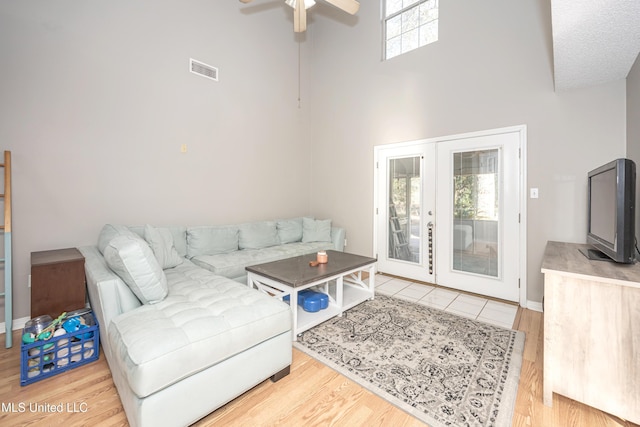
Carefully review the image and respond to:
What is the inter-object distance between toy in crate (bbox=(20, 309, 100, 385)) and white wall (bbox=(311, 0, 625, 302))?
3.47m

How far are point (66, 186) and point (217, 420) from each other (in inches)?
107

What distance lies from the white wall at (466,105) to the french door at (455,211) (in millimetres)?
155

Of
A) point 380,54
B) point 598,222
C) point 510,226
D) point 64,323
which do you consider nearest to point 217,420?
point 64,323

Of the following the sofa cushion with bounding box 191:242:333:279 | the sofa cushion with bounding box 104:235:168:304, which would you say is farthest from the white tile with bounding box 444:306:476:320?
the sofa cushion with bounding box 104:235:168:304

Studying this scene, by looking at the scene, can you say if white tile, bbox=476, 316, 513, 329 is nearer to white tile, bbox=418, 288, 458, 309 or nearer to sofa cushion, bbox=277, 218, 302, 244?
white tile, bbox=418, 288, 458, 309

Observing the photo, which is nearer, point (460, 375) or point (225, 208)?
point (460, 375)

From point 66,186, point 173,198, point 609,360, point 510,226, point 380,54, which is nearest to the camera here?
point 609,360

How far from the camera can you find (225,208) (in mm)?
4000

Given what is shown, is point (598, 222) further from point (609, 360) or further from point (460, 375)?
point (460, 375)

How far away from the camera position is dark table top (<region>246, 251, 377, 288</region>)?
237 cm

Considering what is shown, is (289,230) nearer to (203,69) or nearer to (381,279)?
(381,279)

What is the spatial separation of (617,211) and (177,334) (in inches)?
99.9

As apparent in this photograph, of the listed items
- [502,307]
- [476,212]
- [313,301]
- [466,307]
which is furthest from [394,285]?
[313,301]

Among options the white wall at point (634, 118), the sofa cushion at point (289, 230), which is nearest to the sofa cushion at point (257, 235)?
the sofa cushion at point (289, 230)
